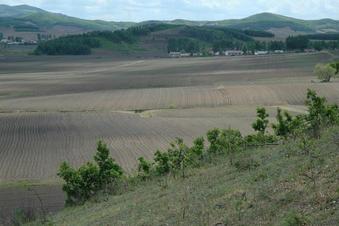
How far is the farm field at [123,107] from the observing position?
4166 cm

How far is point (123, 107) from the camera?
67875 millimetres

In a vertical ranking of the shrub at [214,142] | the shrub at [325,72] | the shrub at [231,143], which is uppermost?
the shrub at [231,143]

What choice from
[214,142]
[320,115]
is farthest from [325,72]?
[214,142]

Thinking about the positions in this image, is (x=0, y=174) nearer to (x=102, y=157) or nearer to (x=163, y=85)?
(x=102, y=157)

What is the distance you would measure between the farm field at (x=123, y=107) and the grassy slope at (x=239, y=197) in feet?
41.6

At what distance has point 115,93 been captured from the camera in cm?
8100

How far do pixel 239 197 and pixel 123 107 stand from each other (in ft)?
182

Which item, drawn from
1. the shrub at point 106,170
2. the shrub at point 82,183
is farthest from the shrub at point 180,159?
the shrub at point 82,183

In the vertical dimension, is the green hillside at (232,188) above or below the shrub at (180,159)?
above

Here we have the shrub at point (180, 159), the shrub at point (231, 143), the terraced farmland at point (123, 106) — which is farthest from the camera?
the terraced farmland at point (123, 106)

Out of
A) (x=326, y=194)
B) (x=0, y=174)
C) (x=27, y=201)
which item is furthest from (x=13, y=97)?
(x=326, y=194)

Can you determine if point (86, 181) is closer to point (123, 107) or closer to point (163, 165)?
point (163, 165)

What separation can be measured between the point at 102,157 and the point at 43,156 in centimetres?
1741

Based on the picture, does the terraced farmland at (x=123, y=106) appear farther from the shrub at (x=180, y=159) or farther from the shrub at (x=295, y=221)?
the shrub at (x=295, y=221)
